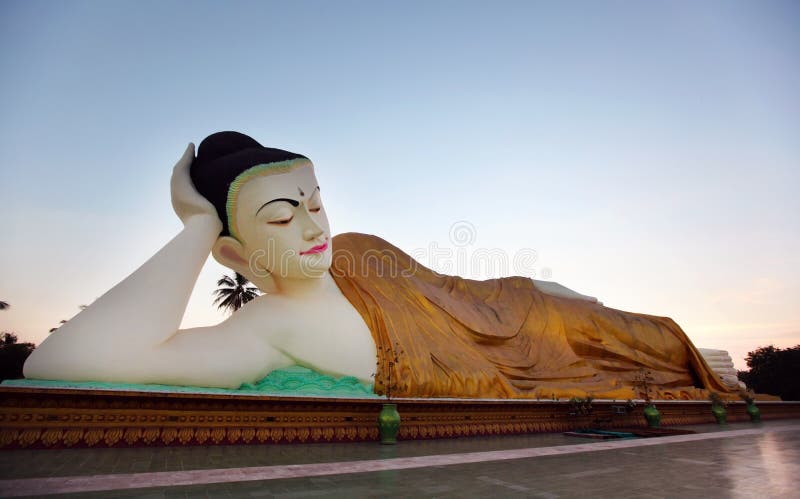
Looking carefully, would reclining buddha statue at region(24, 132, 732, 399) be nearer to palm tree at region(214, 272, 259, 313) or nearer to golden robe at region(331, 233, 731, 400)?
golden robe at region(331, 233, 731, 400)

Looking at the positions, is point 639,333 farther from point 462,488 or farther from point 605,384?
point 462,488

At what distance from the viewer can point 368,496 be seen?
266cm

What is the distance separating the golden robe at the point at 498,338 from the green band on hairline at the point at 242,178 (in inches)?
77.6

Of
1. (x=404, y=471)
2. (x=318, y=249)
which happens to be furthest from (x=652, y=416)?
(x=318, y=249)

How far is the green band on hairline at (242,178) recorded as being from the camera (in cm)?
594

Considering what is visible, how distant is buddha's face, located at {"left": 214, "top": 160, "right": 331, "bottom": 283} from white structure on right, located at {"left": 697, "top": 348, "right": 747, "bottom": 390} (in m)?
9.06

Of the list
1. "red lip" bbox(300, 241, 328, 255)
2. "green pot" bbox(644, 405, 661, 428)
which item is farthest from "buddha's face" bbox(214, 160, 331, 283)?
"green pot" bbox(644, 405, 661, 428)

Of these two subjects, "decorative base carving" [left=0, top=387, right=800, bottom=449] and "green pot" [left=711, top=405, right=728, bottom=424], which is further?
"green pot" [left=711, top=405, right=728, bottom=424]

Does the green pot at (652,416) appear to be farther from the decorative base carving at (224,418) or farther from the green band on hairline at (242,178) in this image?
the green band on hairline at (242,178)

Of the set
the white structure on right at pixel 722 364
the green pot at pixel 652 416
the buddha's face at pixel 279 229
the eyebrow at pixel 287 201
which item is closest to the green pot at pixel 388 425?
the buddha's face at pixel 279 229

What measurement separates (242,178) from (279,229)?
0.78 metres

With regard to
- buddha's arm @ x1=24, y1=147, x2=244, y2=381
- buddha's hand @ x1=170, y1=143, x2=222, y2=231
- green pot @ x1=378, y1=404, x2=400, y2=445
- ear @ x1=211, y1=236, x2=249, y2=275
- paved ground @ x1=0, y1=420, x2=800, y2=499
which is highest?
buddha's hand @ x1=170, y1=143, x2=222, y2=231

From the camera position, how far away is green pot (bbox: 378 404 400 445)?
5211 mm

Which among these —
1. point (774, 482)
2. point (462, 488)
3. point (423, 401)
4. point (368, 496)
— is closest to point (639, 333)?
point (423, 401)
